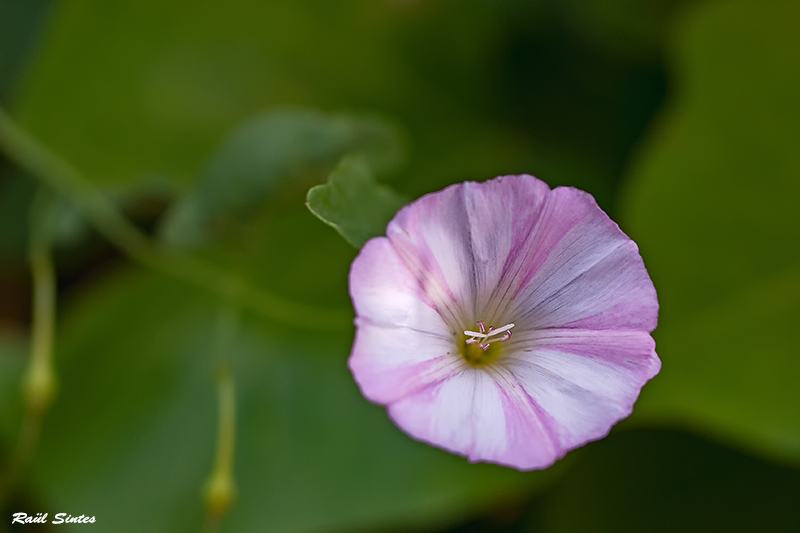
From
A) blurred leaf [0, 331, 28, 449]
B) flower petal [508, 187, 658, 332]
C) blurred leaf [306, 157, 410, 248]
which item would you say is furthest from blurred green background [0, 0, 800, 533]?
→ flower petal [508, 187, 658, 332]

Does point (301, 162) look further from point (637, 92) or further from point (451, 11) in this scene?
point (637, 92)

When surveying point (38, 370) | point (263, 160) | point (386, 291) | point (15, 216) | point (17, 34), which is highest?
point (17, 34)

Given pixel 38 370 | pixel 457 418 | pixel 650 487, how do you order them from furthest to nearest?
1. pixel 650 487
2. pixel 38 370
3. pixel 457 418

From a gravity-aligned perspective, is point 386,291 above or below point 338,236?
below

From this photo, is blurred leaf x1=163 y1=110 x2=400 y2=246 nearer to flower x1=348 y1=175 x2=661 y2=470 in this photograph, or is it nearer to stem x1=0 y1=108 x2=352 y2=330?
stem x1=0 y1=108 x2=352 y2=330

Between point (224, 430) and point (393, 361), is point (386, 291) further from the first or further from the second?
point (224, 430)

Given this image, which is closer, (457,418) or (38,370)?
(457,418)

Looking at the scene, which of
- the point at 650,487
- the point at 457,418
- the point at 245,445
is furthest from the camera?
the point at 650,487

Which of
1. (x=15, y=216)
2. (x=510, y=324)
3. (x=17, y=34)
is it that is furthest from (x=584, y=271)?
(x=17, y=34)
